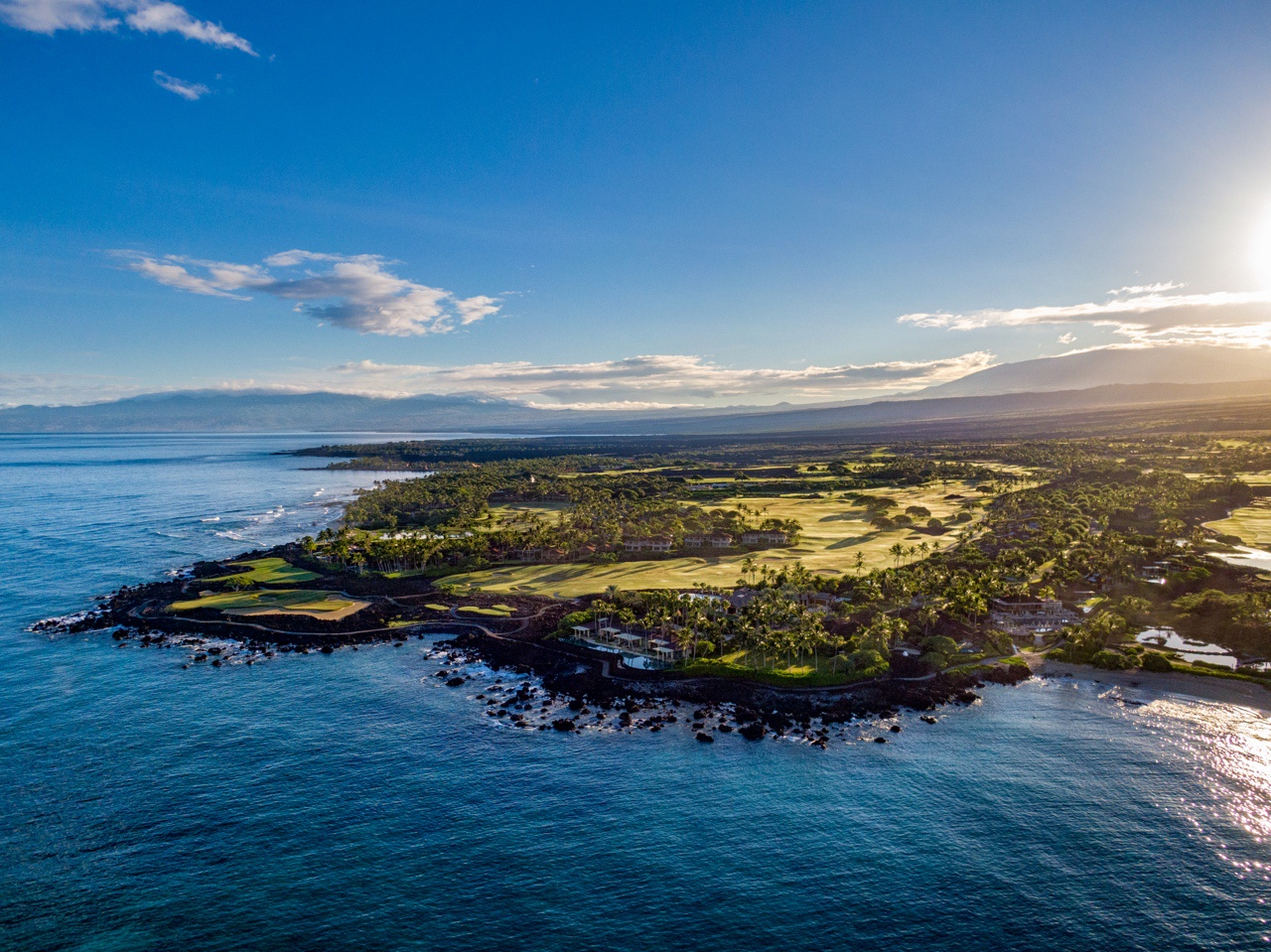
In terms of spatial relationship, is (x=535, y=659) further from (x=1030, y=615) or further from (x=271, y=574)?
(x=271, y=574)

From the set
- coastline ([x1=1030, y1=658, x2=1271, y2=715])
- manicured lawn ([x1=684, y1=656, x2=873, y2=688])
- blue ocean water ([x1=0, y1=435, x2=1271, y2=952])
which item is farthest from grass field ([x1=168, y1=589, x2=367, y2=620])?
coastline ([x1=1030, y1=658, x2=1271, y2=715])

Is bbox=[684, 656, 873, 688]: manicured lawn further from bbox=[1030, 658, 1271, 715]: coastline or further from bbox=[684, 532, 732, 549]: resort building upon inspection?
bbox=[684, 532, 732, 549]: resort building

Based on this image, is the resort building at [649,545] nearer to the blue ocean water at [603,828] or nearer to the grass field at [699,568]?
the grass field at [699,568]

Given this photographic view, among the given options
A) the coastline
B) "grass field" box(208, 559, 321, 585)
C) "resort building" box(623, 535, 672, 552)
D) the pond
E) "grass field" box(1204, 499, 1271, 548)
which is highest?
"grass field" box(208, 559, 321, 585)

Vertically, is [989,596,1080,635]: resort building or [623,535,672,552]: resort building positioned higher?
[623,535,672,552]: resort building

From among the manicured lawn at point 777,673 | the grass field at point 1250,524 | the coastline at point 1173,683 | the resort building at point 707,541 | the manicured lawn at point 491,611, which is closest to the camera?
the coastline at point 1173,683

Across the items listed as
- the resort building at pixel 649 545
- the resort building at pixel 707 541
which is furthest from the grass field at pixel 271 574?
the resort building at pixel 707 541
